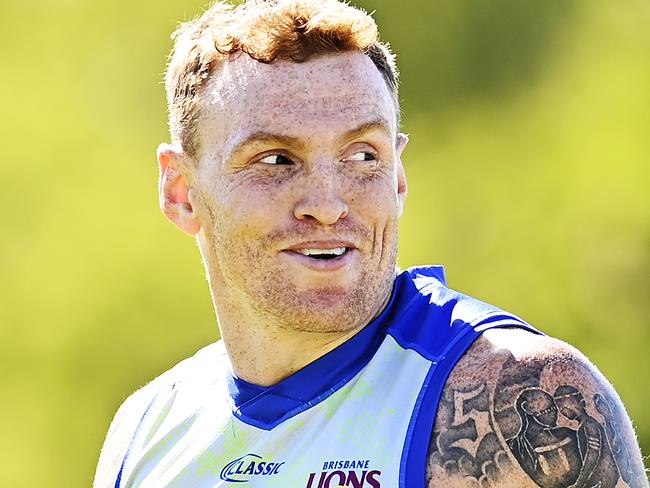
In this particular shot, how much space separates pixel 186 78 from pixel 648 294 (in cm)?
616

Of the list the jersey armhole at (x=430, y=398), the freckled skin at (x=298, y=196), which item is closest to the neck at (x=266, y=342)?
the freckled skin at (x=298, y=196)

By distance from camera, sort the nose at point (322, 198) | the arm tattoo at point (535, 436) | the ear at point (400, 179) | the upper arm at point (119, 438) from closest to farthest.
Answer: the arm tattoo at point (535, 436), the nose at point (322, 198), the ear at point (400, 179), the upper arm at point (119, 438)

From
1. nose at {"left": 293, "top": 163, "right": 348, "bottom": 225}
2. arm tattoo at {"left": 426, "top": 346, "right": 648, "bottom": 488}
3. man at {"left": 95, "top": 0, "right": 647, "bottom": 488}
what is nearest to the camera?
arm tattoo at {"left": 426, "top": 346, "right": 648, "bottom": 488}

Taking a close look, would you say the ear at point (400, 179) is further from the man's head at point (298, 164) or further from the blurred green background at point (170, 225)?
the blurred green background at point (170, 225)

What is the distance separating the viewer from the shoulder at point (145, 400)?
3762 millimetres

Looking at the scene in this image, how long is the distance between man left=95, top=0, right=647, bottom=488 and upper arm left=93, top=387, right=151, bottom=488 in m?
0.09

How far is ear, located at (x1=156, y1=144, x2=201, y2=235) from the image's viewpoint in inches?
142

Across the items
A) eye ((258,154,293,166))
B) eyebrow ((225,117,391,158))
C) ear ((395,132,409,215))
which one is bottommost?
ear ((395,132,409,215))

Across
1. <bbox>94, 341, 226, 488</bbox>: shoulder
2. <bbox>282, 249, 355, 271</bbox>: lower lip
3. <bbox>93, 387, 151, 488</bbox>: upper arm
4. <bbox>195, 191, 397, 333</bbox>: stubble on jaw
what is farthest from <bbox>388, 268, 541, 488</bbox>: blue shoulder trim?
<bbox>93, 387, 151, 488</bbox>: upper arm

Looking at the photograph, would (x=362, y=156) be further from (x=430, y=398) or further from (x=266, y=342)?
(x=430, y=398)

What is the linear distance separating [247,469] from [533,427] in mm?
858

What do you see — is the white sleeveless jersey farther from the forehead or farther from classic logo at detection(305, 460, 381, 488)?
the forehead

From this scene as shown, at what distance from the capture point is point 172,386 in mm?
3844

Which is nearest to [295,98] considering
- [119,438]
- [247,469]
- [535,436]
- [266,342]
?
[266,342]
